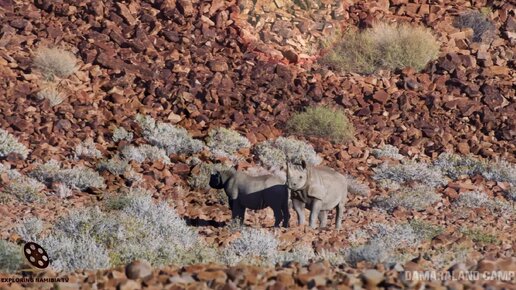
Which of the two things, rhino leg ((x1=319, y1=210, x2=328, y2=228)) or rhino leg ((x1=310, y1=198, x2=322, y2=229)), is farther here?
rhino leg ((x1=319, y1=210, x2=328, y2=228))

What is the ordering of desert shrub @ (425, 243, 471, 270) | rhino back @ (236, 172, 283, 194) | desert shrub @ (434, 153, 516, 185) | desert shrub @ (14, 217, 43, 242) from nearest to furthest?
desert shrub @ (425, 243, 471, 270)
desert shrub @ (14, 217, 43, 242)
rhino back @ (236, 172, 283, 194)
desert shrub @ (434, 153, 516, 185)

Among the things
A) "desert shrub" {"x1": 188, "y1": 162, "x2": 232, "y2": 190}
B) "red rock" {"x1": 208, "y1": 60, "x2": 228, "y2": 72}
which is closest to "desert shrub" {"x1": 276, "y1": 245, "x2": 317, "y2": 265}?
"desert shrub" {"x1": 188, "y1": 162, "x2": 232, "y2": 190}

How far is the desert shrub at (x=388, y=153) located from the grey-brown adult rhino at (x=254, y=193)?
207 inches

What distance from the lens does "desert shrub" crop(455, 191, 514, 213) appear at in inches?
625

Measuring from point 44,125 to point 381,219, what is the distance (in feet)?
22.9

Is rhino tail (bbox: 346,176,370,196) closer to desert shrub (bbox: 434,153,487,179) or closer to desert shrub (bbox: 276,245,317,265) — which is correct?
desert shrub (bbox: 434,153,487,179)

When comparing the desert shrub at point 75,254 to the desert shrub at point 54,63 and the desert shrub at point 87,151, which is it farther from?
the desert shrub at point 54,63

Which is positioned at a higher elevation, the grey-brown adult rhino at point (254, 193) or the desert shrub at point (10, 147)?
the grey-brown adult rhino at point (254, 193)

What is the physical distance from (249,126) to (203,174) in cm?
301

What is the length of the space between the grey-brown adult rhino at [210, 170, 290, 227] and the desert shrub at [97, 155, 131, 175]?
2.82 metres

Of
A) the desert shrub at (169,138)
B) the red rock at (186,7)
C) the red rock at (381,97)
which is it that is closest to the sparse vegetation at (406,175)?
the red rock at (381,97)

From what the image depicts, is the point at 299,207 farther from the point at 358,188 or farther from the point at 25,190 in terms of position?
the point at 25,190

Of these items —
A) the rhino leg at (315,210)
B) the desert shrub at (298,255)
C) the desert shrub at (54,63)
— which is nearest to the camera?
the desert shrub at (298,255)

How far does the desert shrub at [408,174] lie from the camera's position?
1795 cm
